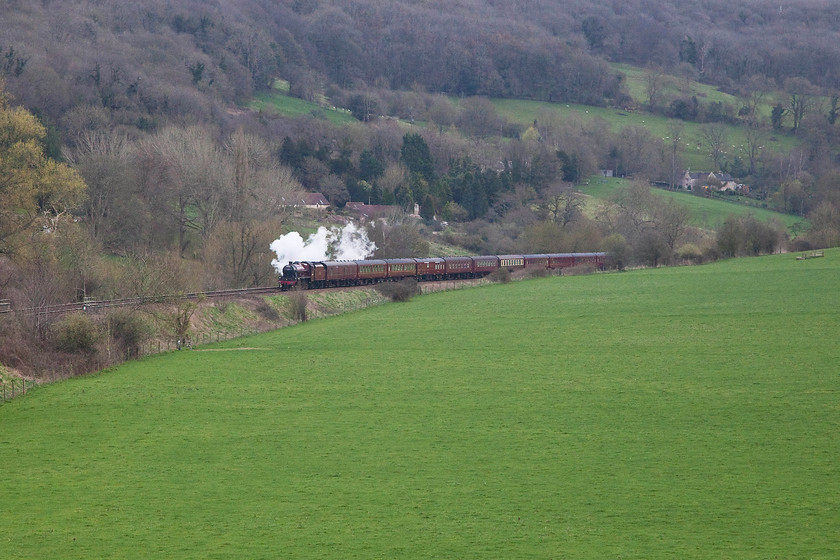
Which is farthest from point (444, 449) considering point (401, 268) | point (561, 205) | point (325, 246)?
point (561, 205)

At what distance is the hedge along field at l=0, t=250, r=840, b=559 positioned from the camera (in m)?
20.3

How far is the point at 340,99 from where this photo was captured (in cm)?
15700

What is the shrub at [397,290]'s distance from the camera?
62312 mm

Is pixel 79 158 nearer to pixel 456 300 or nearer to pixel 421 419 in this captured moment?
pixel 456 300

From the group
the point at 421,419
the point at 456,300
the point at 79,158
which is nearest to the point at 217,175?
the point at 79,158

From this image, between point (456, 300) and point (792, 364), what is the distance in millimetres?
27249

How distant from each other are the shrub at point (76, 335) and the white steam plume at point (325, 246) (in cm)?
2292

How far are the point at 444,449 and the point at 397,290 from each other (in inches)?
1414

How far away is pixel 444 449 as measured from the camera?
26781 millimetres

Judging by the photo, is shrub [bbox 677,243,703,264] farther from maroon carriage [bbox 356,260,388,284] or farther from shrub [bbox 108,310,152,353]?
Result: shrub [bbox 108,310,152,353]

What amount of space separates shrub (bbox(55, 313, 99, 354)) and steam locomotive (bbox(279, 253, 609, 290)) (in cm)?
1780

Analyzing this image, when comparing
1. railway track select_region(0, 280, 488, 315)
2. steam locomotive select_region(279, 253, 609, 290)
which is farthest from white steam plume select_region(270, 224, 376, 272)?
railway track select_region(0, 280, 488, 315)

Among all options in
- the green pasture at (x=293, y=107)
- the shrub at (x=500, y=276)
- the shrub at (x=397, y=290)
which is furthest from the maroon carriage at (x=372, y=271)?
the green pasture at (x=293, y=107)

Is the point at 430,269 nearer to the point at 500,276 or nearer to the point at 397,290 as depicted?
the point at 500,276
